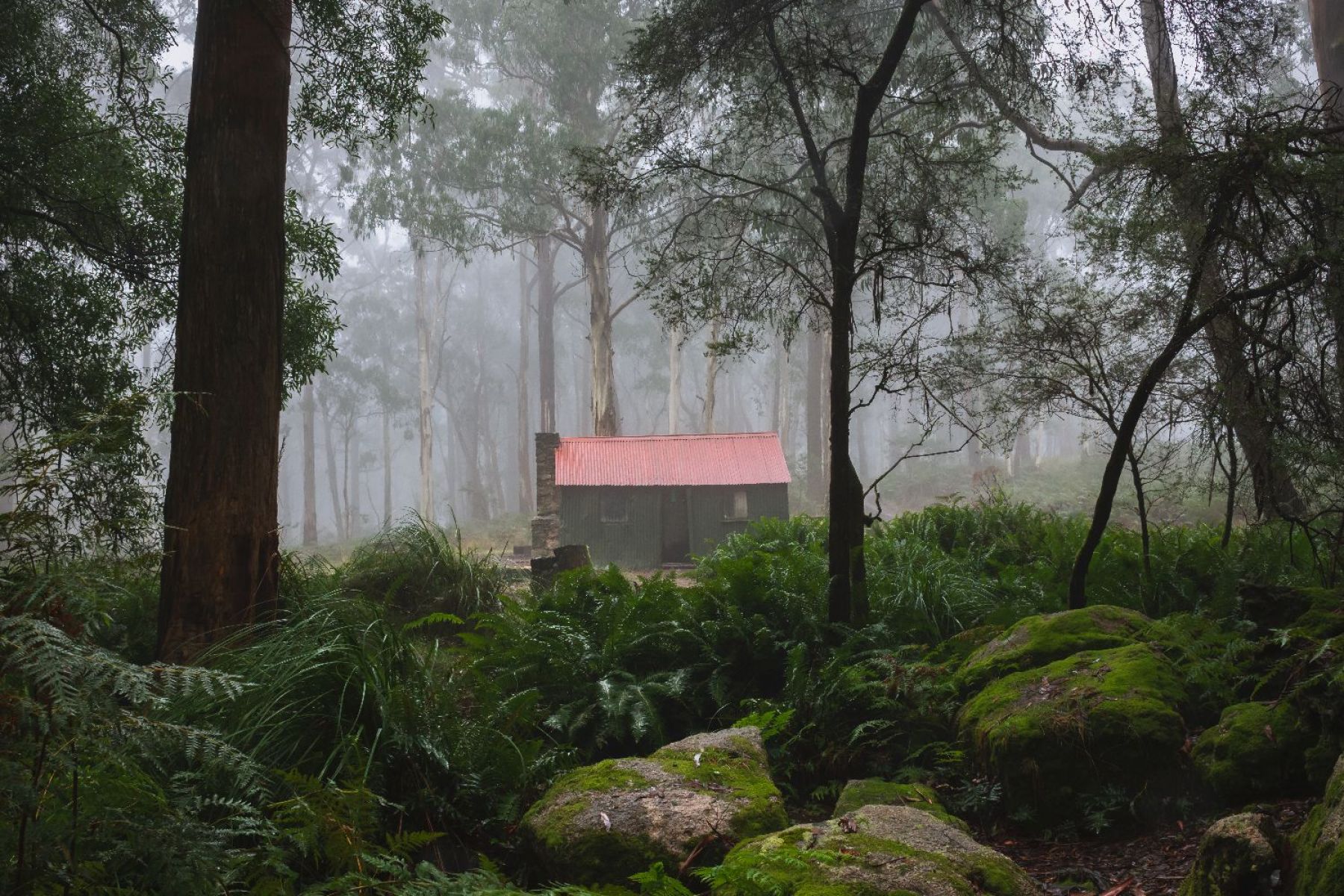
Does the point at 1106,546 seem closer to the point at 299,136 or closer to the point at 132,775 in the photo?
the point at 132,775

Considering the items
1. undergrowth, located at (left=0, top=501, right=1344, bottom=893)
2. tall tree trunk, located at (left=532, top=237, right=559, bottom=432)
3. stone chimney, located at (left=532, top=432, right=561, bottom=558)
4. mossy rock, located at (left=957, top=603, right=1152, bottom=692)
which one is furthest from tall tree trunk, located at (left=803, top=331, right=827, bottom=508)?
mossy rock, located at (left=957, top=603, right=1152, bottom=692)

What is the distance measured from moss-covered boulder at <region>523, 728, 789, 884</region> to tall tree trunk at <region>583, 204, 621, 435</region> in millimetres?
24626

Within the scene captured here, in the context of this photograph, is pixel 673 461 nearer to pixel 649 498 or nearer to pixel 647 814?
pixel 649 498

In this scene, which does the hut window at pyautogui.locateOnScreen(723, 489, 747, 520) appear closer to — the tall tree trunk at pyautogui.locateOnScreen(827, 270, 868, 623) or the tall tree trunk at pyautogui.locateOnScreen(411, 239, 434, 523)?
the tall tree trunk at pyautogui.locateOnScreen(411, 239, 434, 523)

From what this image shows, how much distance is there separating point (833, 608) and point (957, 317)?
44.7m

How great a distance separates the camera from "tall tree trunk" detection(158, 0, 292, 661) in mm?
5676

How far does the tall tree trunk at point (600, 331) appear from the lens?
2898 cm

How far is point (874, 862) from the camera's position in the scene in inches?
129

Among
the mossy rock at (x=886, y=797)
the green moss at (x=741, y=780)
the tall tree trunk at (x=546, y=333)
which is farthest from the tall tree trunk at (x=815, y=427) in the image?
the green moss at (x=741, y=780)

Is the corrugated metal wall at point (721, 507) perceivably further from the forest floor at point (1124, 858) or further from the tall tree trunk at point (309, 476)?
the tall tree trunk at point (309, 476)

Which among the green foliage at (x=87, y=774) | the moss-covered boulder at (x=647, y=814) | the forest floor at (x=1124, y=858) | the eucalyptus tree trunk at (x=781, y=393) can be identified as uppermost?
the eucalyptus tree trunk at (x=781, y=393)

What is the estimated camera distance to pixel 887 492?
3972 cm

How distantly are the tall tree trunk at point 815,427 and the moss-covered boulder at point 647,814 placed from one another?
29065 mm

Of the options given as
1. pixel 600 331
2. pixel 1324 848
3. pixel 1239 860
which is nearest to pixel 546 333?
pixel 600 331
